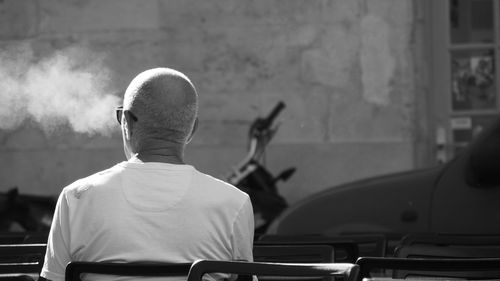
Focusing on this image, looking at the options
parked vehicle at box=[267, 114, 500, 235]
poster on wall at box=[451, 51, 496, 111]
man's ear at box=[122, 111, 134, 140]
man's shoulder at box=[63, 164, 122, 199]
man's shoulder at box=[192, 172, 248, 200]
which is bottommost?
parked vehicle at box=[267, 114, 500, 235]

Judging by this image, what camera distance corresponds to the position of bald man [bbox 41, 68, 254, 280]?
290 centimetres

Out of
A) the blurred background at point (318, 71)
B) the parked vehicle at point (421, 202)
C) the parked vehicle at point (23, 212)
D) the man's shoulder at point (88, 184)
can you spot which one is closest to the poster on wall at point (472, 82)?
the blurred background at point (318, 71)

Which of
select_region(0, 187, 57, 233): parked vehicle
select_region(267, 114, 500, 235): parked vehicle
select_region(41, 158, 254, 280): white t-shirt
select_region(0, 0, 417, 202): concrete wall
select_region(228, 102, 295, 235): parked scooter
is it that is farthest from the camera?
select_region(0, 0, 417, 202): concrete wall

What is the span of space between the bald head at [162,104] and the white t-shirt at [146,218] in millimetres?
88

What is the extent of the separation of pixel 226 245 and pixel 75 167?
662 centimetres

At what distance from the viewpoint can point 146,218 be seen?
2.91 m

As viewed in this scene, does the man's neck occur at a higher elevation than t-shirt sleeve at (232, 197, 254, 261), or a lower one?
higher

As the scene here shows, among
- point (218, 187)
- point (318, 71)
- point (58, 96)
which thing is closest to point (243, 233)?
point (218, 187)

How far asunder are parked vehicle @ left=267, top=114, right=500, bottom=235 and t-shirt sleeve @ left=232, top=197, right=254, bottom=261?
247 cm

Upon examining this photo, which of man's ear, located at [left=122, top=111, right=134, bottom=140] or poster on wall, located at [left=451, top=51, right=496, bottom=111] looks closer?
man's ear, located at [left=122, top=111, right=134, bottom=140]

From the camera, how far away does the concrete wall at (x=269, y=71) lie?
9039 millimetres

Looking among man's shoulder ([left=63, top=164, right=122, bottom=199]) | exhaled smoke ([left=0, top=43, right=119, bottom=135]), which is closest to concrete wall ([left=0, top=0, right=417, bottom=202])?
exhaled smoke ([left=0, top=43, right=119, bottom=135])

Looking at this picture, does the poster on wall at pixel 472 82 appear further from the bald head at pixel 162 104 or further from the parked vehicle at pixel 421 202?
the bald head at pixel 162 104

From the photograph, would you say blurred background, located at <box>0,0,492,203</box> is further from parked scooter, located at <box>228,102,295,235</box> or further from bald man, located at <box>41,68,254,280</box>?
bald man, located at <box>41,68,254,280</box>
